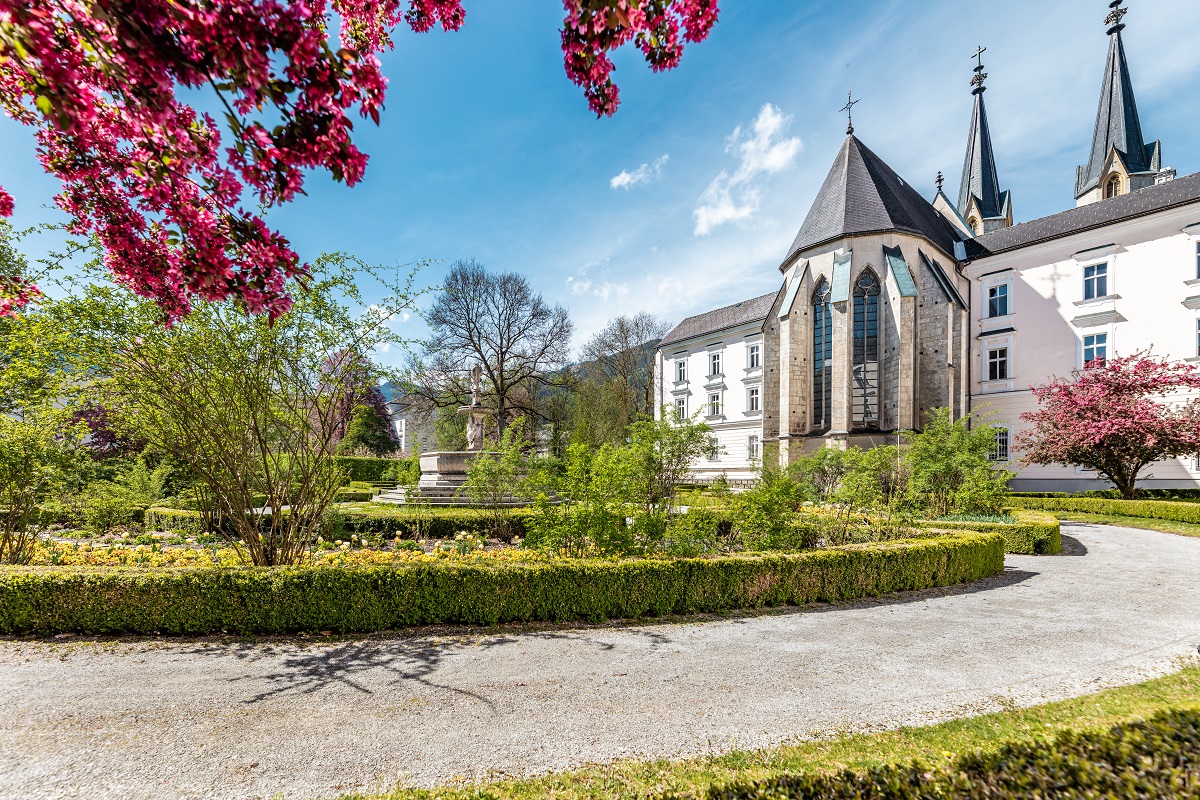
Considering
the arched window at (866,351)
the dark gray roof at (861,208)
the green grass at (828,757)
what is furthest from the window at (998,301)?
the green grass at (828,757)

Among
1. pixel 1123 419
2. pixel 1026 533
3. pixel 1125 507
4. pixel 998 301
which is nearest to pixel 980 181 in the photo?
pixel 998 301

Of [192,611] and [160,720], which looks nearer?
[160,720]

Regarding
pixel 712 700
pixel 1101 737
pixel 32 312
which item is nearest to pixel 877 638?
pixel 712 700

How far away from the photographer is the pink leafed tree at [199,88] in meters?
1.58

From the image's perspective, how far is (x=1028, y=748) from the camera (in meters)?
2.25

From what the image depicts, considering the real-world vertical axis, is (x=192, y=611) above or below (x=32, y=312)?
below

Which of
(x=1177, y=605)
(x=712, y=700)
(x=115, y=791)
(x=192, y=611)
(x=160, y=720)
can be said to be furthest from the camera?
(x=1177, y=605)

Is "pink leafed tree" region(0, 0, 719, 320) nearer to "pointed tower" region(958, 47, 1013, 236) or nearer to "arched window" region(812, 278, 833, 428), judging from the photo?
"arched window" region(812, 278, 833, 428)

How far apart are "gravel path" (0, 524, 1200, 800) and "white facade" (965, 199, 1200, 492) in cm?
1996

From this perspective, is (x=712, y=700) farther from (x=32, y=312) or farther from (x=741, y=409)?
(x=741, y=409)

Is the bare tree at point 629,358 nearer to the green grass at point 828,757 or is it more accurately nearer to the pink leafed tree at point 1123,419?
the pink leafed tree at point 1123,419

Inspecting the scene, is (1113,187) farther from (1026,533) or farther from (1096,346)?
(1026,533)

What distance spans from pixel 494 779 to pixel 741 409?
29712 mm

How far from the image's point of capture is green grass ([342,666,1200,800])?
2547 mm
